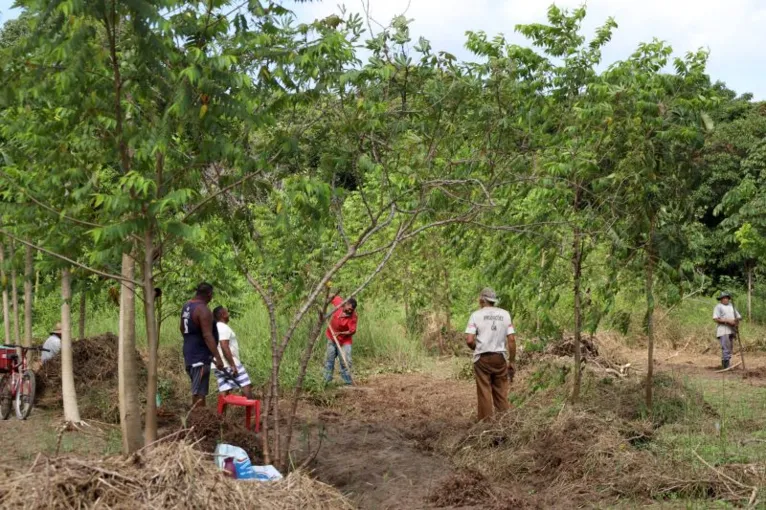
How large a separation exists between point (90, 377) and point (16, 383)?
137cm

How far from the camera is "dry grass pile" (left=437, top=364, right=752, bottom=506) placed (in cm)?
742

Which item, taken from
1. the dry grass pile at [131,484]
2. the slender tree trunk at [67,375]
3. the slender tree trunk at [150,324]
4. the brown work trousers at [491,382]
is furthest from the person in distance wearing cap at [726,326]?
the dry grass pile at [131,484]

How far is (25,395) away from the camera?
1098cm

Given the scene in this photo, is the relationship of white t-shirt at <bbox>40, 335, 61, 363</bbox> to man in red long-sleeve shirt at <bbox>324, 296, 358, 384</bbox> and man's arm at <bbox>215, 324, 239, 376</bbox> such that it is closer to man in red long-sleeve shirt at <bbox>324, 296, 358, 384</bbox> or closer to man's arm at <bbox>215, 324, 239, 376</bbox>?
man's arm at <bbox>215, 324, 239, 376</bbox>

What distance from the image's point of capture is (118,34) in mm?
7180

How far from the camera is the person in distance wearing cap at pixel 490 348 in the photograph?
33.8ft

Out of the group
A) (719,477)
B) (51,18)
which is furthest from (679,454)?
(51,18)

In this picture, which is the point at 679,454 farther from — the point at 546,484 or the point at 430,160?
the point at 430,160

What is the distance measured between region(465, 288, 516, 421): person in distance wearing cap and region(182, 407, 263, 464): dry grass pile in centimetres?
265

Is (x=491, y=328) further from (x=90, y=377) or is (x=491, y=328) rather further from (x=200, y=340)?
(x=90, y=377)

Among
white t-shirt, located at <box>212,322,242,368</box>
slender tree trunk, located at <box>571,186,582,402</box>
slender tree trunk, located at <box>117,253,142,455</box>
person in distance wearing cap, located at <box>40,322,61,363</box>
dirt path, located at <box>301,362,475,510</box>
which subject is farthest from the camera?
person in distance wearing cap, located at <box>40,322,61,363</box>

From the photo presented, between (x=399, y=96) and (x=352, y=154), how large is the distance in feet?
2.27

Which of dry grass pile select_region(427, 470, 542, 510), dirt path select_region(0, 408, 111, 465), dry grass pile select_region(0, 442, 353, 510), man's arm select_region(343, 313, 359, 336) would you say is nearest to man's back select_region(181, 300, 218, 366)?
dirt path select_region(0, 408, 111, 465)

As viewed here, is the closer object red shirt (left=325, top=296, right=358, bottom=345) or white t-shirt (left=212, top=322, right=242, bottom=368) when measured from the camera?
white t-shirt (left=212, top=322, right=242, bottom=368)
